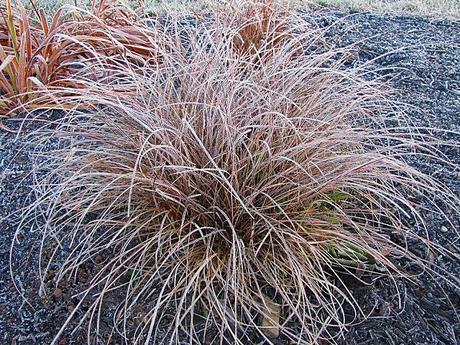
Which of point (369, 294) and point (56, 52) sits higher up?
point (56, 52)

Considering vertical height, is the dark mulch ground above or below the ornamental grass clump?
below

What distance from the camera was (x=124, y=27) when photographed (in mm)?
3428

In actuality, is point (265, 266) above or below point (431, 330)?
above

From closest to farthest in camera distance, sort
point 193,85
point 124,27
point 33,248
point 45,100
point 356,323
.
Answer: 1. point 356,323
2. point 33,248
3. point 193,85
4. point 45,100
5. point 124,27

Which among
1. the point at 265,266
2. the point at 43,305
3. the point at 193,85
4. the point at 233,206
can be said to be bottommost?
the point at 43,305

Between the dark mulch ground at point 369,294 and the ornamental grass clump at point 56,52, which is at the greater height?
the ornamental grass clump at point 56,52

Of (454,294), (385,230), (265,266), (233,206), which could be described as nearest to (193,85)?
(233,206)

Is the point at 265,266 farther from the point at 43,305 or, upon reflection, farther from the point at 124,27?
the point at 124,27

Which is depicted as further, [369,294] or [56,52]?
[56,52]

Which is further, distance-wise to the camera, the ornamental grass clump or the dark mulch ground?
the ornamental grass clump

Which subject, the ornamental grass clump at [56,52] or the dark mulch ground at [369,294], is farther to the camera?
the ornamental grass clump at [56,52]

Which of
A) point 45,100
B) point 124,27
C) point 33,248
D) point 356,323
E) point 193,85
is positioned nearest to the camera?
point 356,323

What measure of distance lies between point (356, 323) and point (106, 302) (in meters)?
0.82

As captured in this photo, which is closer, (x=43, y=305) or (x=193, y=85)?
(x=43, y=305)
